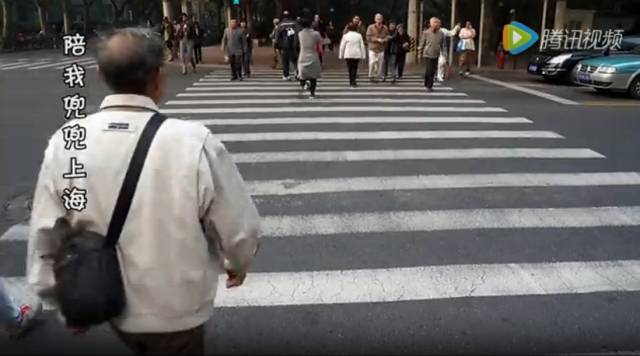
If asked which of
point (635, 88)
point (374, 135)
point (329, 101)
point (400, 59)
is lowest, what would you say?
point (374, 135)

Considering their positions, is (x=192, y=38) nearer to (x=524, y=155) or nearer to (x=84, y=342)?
(x=524, y=155)

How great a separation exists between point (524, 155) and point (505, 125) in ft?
6.99

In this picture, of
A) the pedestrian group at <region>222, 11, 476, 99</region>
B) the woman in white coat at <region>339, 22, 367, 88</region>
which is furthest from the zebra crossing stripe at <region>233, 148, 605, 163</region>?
the woman in white coat at <region>339, 22, 367, 88</region>

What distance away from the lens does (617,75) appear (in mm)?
12688

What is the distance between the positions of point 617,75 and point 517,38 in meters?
11.6

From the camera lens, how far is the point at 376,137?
28.0 feet

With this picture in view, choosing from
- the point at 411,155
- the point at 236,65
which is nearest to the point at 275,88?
the point at 236,65

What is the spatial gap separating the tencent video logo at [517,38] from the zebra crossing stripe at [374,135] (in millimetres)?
14345

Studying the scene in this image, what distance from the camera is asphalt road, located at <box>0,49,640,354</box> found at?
135 inches

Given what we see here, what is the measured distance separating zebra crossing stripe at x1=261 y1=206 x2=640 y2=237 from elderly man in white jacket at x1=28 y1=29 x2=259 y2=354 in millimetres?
3059

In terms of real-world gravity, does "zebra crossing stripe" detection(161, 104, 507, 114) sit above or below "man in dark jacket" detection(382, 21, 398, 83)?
below

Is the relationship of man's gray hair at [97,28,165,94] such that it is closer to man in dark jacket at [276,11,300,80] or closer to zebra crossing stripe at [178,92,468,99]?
zebra crossing stripe at [178,92,468,99]

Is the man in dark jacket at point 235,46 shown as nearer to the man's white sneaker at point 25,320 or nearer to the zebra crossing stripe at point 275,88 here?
the zebra crossing stripe at point 275,88

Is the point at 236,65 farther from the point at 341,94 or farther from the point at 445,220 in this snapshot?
the point at 445,220
